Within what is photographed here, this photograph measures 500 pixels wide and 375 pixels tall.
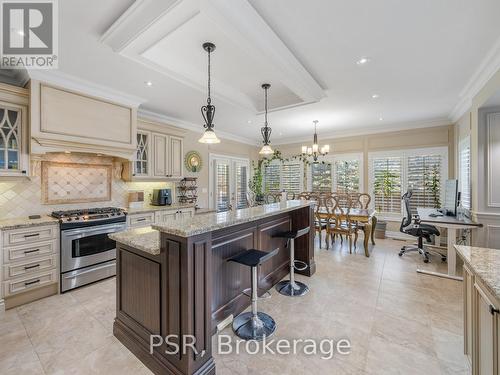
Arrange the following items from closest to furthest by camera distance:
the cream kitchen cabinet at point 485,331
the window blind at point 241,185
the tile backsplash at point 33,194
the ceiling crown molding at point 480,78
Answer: the cream kitchen cabinet at point 485,331 → the ceiling crown molding at point 480,78 → the tile backsplash at point 33,194 → the window blind at point 241,185

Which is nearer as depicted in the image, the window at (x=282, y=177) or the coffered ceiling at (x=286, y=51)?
the coffered ceiling at (x=286, y=51)

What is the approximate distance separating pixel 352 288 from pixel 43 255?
12.9 ft

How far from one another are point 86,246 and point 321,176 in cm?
565

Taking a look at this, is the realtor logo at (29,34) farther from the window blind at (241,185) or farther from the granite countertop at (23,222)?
the window blind at (241,185)

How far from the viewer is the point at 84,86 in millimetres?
3154

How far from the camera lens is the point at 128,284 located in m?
2.00

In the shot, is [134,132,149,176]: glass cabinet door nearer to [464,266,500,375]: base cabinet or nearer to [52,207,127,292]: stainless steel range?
[52,207,127,292]: stainless steel range

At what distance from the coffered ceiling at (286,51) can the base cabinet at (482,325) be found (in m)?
2.15

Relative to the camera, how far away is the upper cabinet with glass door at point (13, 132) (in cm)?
275

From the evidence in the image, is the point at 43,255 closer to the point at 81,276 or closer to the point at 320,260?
the point at 81,276

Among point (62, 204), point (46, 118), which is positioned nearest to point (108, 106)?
point (46, 118)

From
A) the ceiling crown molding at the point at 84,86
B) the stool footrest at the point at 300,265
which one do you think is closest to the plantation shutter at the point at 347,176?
the stool footrest at the point at 300,265

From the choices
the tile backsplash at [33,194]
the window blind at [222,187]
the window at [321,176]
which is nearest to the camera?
the tile backsplash at [33,194]

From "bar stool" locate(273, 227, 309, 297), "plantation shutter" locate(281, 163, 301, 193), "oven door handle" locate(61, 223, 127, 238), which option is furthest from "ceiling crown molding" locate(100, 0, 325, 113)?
"plantation shutter" locate(281, 163, 301, 193)
